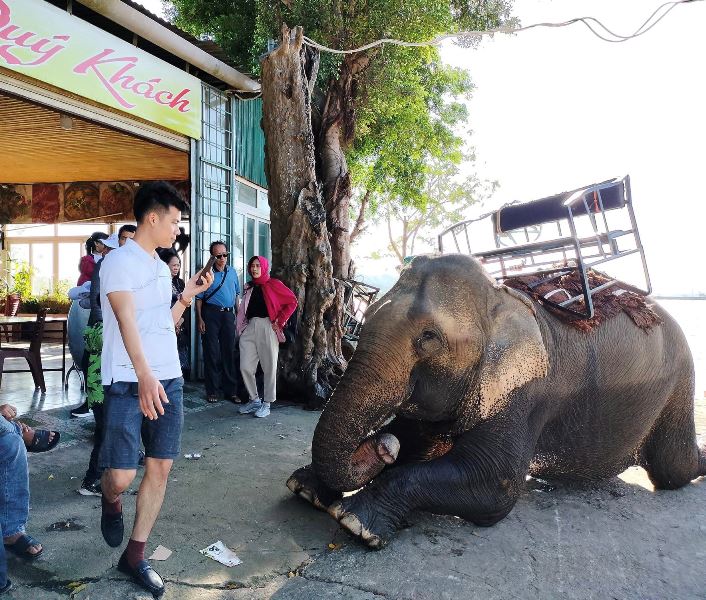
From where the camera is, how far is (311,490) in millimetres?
3914

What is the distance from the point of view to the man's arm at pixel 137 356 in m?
2.71

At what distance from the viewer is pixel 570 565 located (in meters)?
3.38

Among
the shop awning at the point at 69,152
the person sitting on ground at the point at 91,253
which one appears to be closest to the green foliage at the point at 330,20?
the shop awning at the point at 69,152

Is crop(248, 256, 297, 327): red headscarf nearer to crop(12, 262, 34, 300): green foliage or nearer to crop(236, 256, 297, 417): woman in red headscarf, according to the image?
crop(236, 256, 297, 417): woman in red headscarf

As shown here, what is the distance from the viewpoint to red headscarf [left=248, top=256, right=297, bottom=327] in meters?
7.22

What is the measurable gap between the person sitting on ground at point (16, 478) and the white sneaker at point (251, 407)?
12.8 feet

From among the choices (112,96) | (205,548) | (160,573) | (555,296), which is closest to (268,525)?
(205,548)

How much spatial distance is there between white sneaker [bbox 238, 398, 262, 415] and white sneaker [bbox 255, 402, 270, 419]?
71 mm

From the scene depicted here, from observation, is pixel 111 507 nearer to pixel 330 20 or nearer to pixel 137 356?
pixel 137 356

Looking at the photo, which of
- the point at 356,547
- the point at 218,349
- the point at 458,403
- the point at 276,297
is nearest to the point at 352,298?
the point at 218,349

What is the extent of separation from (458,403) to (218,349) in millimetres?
4617

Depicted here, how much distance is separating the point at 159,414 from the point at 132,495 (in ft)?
5.43

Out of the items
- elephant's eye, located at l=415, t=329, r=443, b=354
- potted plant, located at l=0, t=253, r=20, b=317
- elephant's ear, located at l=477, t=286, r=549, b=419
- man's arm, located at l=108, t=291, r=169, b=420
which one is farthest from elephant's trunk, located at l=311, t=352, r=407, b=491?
potted plant, located at l=0, t=253, r=20, b=317

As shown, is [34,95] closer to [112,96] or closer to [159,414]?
[112,96]
